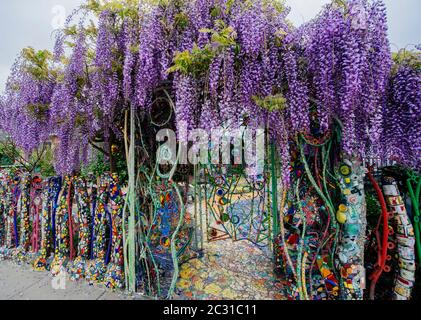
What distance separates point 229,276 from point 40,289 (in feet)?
7.86

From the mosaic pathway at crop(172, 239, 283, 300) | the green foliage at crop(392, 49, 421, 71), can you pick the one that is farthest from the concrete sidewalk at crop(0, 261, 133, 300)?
the green foliage at crop(392, 49, 421, 71)

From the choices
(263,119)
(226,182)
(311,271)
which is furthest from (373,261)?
(226,182)

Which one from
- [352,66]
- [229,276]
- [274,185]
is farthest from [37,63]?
[229,276]

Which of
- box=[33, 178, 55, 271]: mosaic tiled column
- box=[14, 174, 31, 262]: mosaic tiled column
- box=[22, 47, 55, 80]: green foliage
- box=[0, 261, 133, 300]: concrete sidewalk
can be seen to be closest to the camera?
box=[0, 261, 133, 300]: concrete sidewalk

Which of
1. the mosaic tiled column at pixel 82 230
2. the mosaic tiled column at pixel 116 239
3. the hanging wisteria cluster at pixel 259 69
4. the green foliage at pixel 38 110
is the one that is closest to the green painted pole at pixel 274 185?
the hanging wisteria cluster at pixel 259 69

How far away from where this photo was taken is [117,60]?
7.40ft

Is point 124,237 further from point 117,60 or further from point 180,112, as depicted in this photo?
point 117,60

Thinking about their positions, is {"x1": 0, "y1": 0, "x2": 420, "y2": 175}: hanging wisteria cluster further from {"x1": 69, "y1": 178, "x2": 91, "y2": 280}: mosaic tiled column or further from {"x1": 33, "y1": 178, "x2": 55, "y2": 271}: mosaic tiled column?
{"x1": 33, "y1": 178, "x2": 55, "y2": 271}: mosaic tiled column

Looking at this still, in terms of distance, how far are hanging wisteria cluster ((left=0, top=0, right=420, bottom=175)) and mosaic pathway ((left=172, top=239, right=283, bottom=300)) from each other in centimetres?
187

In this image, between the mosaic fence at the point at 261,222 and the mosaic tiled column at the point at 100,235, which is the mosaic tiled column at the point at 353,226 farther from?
the mosaic tiled column at the point at 100,235

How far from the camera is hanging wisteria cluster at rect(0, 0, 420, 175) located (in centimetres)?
174

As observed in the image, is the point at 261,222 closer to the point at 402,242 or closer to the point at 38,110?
the point at 402,242

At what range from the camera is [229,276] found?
3158mm

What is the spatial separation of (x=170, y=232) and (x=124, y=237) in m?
0.72
